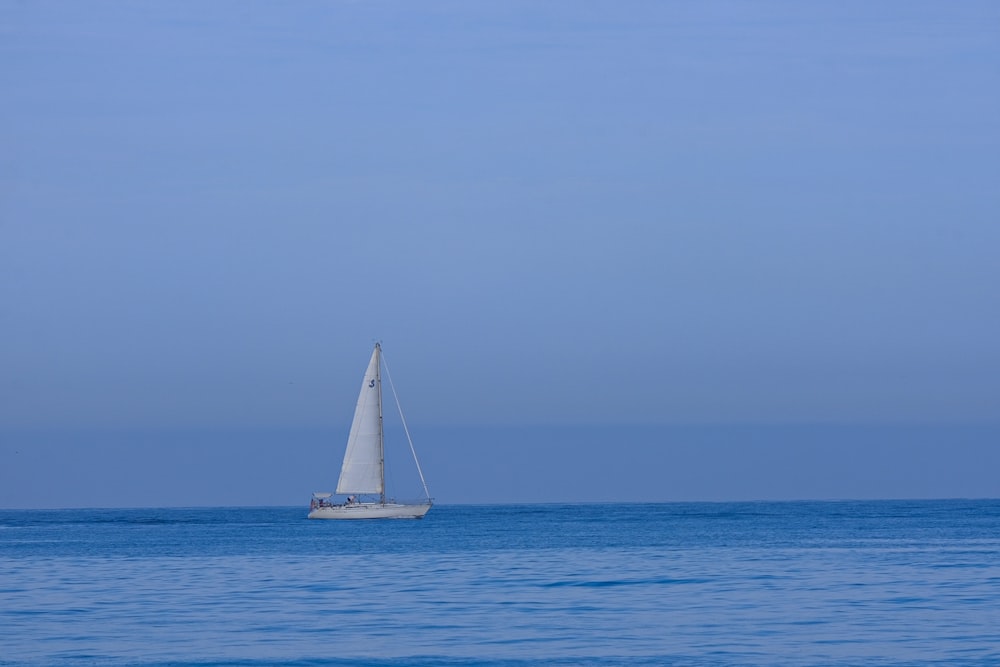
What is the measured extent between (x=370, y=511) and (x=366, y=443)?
5.79 meters

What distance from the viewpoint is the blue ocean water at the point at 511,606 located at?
3456cm

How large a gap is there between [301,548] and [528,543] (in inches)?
550

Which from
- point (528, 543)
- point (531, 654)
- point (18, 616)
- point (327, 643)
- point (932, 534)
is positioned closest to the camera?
point (531, 654)

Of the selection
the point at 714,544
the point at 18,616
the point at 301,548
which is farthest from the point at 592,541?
the point at 18,616

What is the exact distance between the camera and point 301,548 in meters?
82.3

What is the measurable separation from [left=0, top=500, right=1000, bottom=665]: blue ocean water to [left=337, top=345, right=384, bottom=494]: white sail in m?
37.4

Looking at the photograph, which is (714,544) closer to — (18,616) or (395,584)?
(395,584)

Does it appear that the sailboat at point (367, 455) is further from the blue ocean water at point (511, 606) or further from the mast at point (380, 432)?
the blue ocean water at point (511, 606)

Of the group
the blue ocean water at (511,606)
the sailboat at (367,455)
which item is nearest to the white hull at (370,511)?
the sailboat at (367,455)

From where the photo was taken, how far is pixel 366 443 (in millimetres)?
118188

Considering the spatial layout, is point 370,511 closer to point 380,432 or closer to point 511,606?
point 380,432

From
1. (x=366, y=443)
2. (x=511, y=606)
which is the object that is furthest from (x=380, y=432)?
(x=511, y=606)

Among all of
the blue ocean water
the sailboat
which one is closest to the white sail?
the sailboat

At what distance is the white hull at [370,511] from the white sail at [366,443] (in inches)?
65.0
